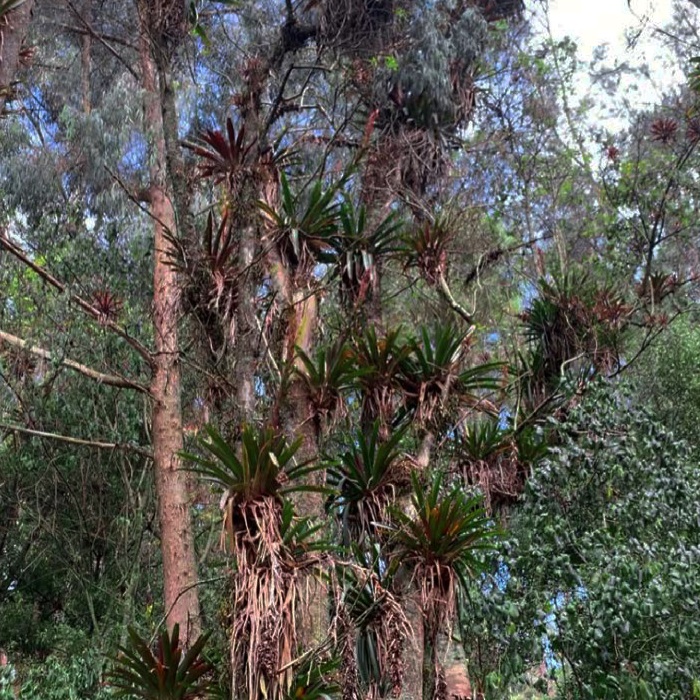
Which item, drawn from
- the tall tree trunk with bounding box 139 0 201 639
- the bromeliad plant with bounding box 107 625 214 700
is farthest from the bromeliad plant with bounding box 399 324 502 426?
the bromeliad plant with bounding box 107 625 214 700

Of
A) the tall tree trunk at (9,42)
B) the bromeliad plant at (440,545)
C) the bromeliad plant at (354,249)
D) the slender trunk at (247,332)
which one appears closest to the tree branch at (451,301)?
the bromeliad plant at (354,249)

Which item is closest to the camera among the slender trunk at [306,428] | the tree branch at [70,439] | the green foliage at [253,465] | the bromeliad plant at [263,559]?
the bromeliad plant at [263,559]

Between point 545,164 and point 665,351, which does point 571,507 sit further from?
point 545,164

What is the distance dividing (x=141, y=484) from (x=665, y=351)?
525 centimetres

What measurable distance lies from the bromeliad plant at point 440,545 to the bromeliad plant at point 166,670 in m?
1.23

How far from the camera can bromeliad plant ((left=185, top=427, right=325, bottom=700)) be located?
3719mm

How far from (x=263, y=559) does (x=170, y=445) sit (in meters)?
2.39

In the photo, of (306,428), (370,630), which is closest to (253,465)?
(306,428)

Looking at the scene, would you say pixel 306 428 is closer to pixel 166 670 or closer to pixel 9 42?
pixel 166 670

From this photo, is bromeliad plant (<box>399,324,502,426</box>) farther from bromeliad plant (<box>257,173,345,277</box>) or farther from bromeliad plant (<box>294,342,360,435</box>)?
bromeliad plant (<box>257,173,345,277</box>)

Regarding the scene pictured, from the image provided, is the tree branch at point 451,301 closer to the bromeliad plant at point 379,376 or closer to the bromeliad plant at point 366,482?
the bromeliad plant at point 379,376

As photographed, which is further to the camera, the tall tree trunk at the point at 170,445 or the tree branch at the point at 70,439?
the tall tree trunk at the point at 170,445

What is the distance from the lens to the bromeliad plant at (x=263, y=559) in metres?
3.72

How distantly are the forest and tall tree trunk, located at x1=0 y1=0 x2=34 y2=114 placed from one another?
15 mm
